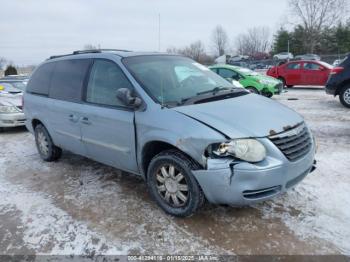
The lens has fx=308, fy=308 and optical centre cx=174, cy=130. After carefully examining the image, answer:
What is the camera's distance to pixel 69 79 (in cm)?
439

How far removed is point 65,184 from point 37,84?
1.93 metres

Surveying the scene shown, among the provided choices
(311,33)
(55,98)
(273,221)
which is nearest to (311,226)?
(273,221)

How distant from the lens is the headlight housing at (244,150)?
8.91ft

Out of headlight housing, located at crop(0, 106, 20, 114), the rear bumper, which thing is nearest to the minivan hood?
the rear bumper

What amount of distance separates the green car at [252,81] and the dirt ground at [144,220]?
6603mm

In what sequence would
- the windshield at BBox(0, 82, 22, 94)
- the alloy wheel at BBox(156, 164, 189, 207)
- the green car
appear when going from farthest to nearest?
the green car < the windshield at BBox(0, 82, 22, 94) < the alloy wheel at BBox(156, 164, 189, 207)

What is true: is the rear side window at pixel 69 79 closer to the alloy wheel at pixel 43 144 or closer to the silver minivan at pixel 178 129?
the silver minivan at pixel 178 129

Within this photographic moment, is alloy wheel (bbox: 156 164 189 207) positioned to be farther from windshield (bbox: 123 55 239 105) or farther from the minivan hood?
windshield (bbox: 123 55 239 105)

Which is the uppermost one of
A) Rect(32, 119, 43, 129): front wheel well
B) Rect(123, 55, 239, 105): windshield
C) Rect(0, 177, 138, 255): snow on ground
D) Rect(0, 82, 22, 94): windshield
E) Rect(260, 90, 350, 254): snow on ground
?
Rect(123, 55, 239, 105): windshield

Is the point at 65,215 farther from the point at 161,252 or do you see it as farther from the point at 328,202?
the point at 328,202

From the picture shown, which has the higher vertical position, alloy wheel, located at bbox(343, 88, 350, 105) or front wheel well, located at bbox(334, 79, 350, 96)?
front wheel well, located at bbox(334, 79, 350, 96)

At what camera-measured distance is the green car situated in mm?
11000

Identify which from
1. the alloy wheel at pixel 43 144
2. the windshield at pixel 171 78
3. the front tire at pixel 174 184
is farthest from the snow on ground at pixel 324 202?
the alloy wheel at pixel 43 144

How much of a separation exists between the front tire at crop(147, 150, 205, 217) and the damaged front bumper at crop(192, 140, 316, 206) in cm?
13
